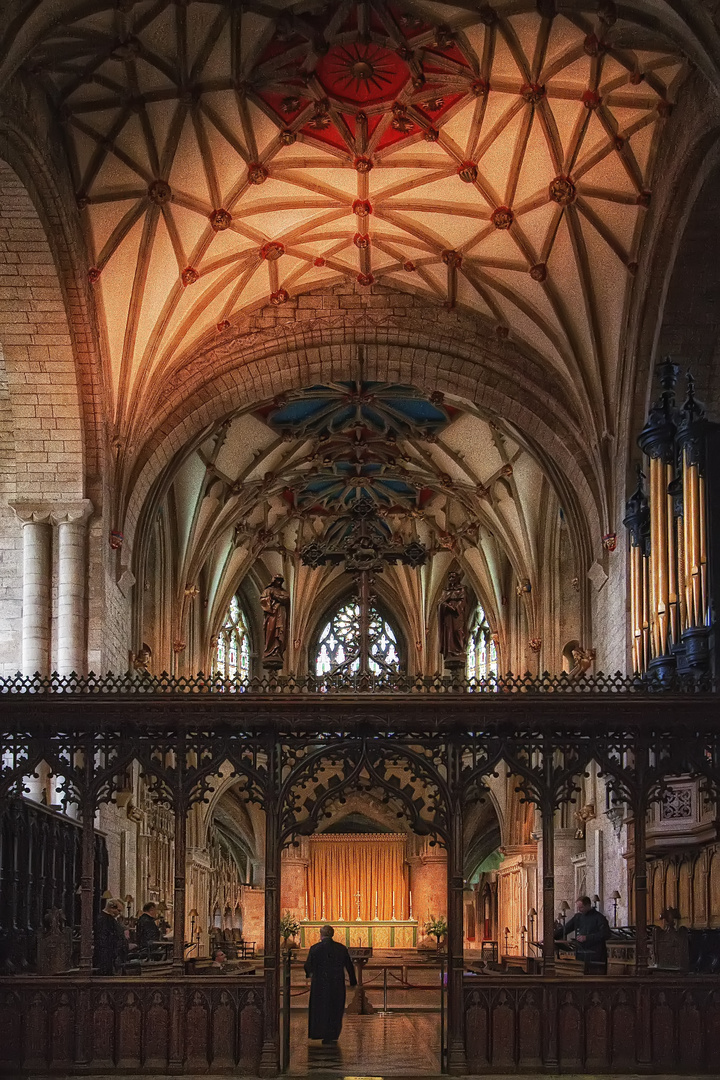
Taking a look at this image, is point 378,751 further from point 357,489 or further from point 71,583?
point 357,489

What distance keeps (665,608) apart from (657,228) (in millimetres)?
5911

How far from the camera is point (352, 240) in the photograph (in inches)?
859

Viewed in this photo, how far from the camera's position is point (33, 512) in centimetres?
2011

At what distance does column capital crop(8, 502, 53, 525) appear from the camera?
2008 cm

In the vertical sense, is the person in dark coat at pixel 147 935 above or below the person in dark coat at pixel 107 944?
below

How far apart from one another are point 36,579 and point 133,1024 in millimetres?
8962

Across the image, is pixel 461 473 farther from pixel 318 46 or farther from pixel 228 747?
pixel 228 747

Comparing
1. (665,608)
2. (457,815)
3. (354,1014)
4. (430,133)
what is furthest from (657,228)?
(354,1014)

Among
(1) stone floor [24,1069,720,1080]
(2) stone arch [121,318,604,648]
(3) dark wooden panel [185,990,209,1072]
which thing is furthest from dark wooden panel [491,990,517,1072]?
(2) stone arch [121,318,604,648]

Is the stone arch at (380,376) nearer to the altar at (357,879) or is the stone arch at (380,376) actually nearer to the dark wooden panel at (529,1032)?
the dark wooden panel at (529,1032)

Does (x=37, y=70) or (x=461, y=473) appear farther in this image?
(x=461, y=473)

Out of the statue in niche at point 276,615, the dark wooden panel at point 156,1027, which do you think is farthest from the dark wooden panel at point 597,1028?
the statue in niche at point 276,615

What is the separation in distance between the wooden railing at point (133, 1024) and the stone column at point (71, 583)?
308 inches

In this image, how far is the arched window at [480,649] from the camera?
34.6 m
